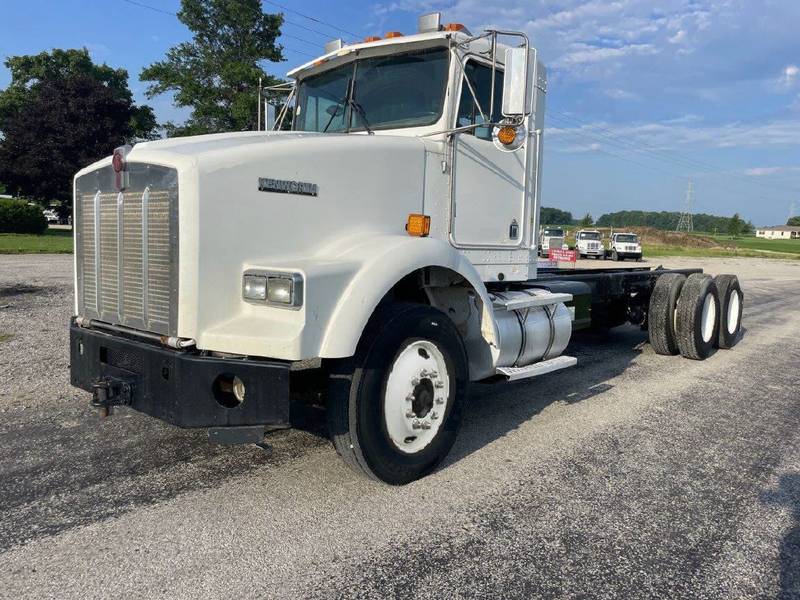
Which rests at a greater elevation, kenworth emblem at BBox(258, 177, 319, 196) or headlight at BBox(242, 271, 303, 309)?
kenworth emblem at BBox(258, 177, 319, 196)

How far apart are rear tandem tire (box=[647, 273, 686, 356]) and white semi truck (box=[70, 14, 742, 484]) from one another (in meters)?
3.60

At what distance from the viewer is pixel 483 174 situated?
16.6 feet

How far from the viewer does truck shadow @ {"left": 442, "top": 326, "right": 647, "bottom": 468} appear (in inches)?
200

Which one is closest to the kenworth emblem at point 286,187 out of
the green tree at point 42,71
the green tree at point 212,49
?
the green tree at point 212,49

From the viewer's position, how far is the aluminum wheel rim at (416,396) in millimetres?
3883

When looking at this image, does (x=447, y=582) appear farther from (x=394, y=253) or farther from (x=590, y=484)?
(x=394, y=253)

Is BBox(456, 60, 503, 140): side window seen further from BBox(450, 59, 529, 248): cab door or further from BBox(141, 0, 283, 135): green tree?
BBox(141, 0, 283, 135): green tree

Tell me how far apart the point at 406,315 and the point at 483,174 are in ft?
5.64

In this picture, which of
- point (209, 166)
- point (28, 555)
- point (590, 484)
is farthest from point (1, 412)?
point (590, 484)

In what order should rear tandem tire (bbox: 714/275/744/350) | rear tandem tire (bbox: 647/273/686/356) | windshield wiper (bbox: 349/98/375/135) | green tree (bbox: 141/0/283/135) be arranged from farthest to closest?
green tree (bbox: 141/0/283/135), rear tandem tire (bbox: 714/275/744/350), rear tandem tire (bbox: 647/273/686/356), windshield wiper (bbox: 349/98/375/135)

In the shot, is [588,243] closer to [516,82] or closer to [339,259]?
[516,82]

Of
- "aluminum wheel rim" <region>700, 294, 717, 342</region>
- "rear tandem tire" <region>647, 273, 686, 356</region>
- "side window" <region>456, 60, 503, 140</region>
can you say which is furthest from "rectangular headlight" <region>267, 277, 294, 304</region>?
"aluminum wheel rim" <region>700, 294, 717, 342</region>

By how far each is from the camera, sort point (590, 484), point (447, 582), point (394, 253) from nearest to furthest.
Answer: point (447, 582) → point (394, 253) → point (590, 484)

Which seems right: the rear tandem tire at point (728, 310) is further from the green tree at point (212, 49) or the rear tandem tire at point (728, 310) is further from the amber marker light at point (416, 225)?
the green tree at point (212, 49)
